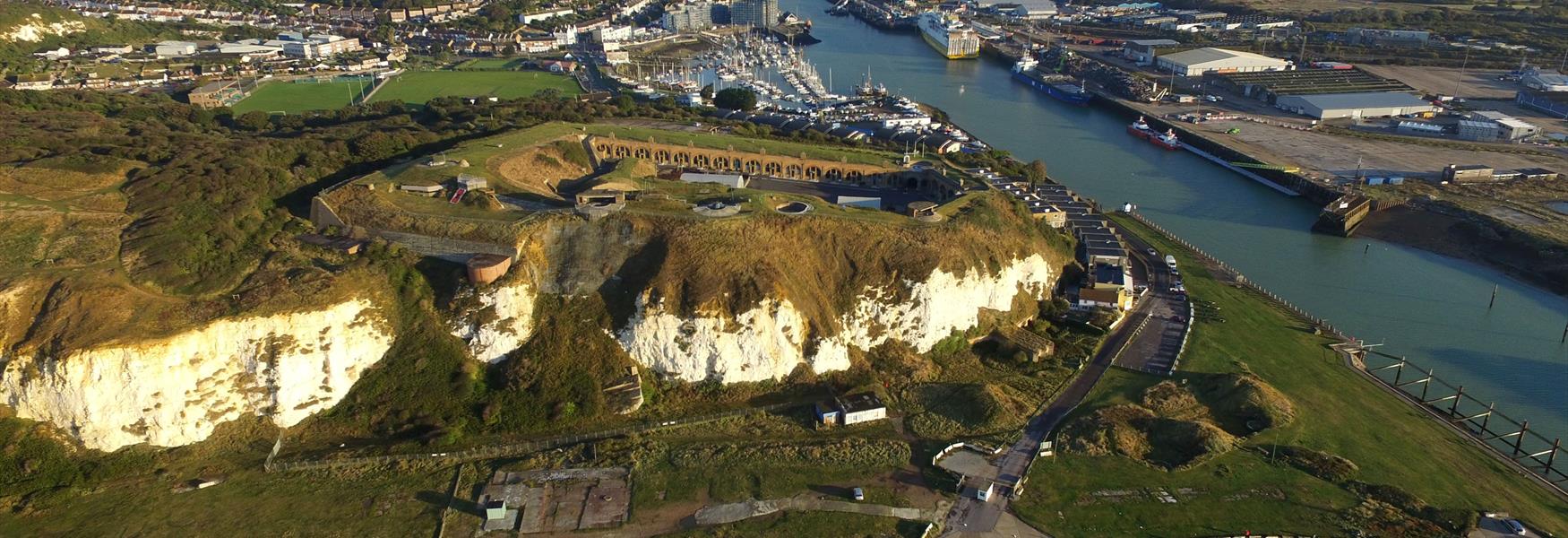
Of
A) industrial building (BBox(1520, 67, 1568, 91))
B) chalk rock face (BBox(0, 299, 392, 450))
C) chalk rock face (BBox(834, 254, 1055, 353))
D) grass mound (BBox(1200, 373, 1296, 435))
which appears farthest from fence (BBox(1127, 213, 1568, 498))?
industrial building (BBox(1520, 67, 1568, 91))

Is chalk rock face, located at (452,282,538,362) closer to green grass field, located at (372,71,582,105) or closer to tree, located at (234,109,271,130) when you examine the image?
tree, located at (234,109,271,130)

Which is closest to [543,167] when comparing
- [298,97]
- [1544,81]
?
[298,97]

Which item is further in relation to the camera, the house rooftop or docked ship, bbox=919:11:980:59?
docked ship, bbox=919:11:980:59

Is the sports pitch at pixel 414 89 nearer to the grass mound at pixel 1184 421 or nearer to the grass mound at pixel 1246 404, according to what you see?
the grass mound at pixel 1184 421

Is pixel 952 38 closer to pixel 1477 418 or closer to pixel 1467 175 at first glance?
pixel 1467 175

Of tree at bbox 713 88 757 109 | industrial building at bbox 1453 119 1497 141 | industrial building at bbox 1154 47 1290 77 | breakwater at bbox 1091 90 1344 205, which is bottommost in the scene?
breakwater at bbox 1091 90 1344 205

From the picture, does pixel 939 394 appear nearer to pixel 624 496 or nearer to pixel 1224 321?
pixel 624 496

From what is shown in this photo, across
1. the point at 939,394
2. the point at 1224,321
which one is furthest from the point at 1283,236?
the point at 939,394
